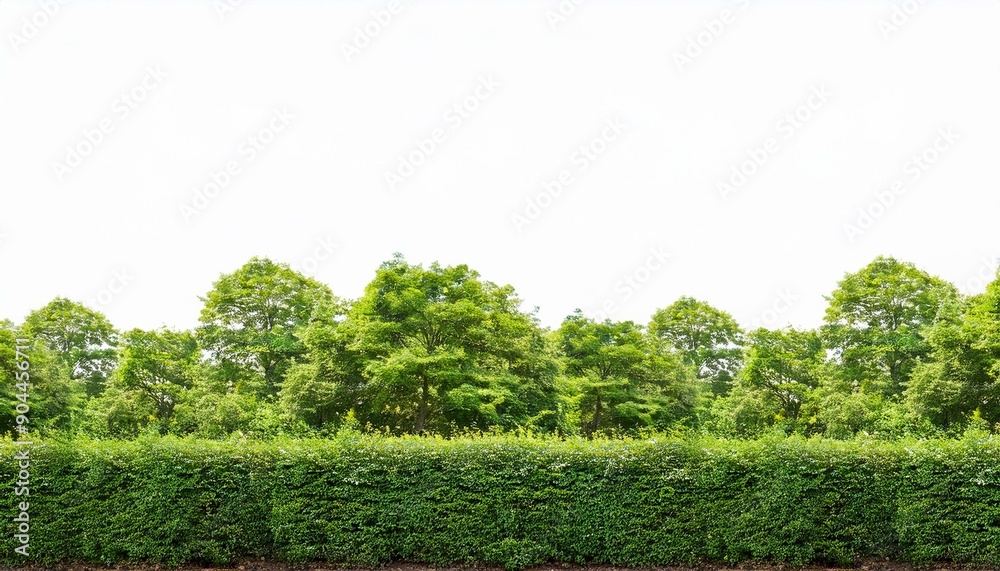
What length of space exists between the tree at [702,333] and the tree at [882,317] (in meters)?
9.61

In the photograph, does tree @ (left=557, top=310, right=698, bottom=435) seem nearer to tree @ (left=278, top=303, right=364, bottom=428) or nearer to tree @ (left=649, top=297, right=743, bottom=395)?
tree @ (left=649, top=297, right=743, bottom=395)

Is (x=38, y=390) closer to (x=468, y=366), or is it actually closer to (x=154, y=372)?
(x=154, y=372)

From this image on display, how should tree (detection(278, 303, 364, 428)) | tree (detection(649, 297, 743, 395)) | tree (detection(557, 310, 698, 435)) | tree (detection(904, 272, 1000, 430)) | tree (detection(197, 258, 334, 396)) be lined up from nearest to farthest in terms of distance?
1. tree (detection(904, 272, 1000, 430))
2. tree (detection(278, 303, 364, 428))
3. tree (detection(197, 258, 334, 396))
4. tree (detection(557, 310, 698, 435))
5. tree (detection(649, 297, 743, 395))

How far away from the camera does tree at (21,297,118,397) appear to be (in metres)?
36.5

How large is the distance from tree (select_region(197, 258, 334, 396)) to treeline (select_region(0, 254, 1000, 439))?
0.28 ft

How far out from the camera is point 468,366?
83.4 feet

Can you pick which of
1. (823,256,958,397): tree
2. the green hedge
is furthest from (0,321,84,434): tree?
(823,256,958,397): tree

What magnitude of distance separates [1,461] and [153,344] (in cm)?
2237

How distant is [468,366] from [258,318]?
13691 mm

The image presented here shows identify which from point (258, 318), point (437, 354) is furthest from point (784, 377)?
point (258, 318)

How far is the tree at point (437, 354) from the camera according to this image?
24.3 m

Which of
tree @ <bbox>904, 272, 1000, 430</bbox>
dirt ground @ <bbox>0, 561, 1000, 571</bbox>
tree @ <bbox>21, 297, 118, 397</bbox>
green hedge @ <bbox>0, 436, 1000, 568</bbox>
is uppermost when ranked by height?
tree @ <bbox>21, 297, 118, 397</bbox>

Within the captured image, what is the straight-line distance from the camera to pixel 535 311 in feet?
116

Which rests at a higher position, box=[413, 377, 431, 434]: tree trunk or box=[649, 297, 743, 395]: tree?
box=[649, 297, 743, 395]: tree
